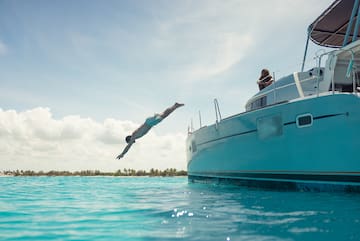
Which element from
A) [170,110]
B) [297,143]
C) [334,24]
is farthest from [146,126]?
[334,24]

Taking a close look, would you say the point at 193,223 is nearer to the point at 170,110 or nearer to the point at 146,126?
the point at 146,126

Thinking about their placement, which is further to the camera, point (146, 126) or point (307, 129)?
point (146, 126)

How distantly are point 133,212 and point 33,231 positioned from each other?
171 cm

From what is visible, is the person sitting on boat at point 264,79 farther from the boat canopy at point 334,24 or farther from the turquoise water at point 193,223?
the turquoise water at point 193,223

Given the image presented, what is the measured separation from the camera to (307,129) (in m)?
7.83

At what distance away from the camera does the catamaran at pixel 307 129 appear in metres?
7.20

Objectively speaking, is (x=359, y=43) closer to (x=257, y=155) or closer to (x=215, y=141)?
(x=257, y=155)

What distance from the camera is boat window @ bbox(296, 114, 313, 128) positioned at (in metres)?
7.79

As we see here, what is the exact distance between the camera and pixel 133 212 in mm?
5301

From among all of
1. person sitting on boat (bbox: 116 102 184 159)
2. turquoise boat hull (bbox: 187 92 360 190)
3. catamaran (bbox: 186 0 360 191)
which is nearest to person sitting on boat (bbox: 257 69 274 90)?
catamaran (bbox: 186 0 360 191)

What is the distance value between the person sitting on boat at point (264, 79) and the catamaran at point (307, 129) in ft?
2.30

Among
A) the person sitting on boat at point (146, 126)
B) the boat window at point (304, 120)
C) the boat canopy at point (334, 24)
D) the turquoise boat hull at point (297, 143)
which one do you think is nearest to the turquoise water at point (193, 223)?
the turquoise boat hull at point (297, 143)

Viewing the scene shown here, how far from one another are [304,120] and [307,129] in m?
0.25

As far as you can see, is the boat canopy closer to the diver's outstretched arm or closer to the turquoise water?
the diver's outstretched arm
